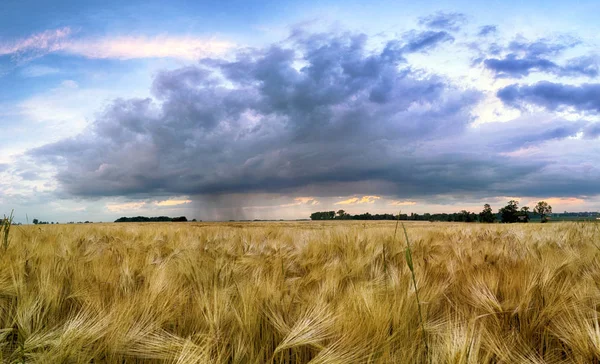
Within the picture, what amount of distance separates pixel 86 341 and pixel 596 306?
264 cm

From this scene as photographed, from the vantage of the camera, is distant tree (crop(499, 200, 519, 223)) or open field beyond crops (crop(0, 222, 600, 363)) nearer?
open field beyond crops (crop(0, 222, 600, 363))

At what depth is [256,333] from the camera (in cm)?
153

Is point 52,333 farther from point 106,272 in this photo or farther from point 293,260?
point 293,260

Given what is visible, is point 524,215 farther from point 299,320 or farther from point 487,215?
point 299,320

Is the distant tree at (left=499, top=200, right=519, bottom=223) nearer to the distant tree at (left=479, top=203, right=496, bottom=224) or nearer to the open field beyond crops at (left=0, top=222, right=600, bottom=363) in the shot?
the distant tree at (left=479, top=203, right=496, bottom=224)

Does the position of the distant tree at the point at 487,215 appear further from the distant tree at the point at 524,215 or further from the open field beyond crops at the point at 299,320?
the open field beyond crops at the point at 299,320

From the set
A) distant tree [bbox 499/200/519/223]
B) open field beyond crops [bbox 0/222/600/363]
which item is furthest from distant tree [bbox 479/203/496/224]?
open field beyond crops [bbox 0/222/600/363]

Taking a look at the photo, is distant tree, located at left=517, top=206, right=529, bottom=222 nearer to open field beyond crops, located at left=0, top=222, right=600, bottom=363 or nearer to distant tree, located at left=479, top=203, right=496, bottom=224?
distant tree, located at left=479, top=203, right=496, bottom=224

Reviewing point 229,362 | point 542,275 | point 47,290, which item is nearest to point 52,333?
point 47,290

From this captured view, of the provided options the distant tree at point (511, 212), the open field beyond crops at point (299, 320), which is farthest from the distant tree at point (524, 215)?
the open field beyond crops at point (299, 320)

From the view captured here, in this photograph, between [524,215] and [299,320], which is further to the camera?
[524,215]

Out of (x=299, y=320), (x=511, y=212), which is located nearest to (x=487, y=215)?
(x=511, y=212)

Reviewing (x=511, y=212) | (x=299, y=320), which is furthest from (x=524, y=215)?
(x=299, y=320)

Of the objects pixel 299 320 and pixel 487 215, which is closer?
pixel 299 320
